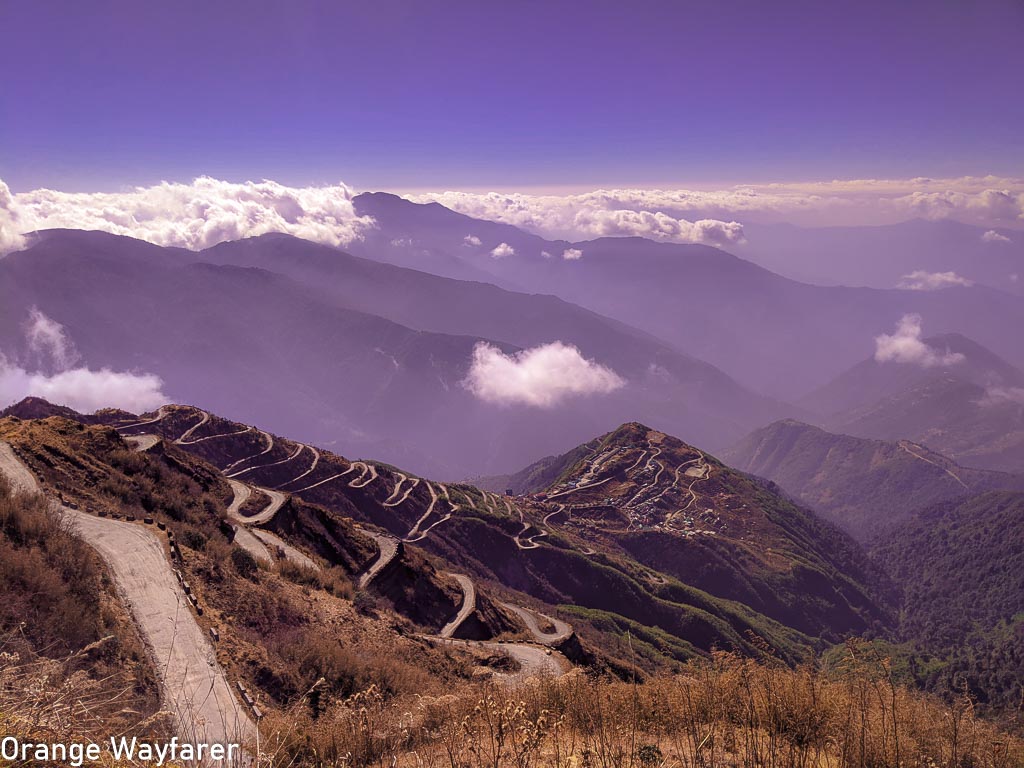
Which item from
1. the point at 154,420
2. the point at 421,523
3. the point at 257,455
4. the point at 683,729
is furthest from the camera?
the point at 154,420

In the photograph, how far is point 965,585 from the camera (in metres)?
133

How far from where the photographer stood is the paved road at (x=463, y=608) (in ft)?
105

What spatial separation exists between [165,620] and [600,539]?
8131 cm

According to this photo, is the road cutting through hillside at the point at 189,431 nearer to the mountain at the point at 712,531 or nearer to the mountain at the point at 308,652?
the mountain at the point at 308,652

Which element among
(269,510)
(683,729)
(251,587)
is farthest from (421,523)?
(683,729)

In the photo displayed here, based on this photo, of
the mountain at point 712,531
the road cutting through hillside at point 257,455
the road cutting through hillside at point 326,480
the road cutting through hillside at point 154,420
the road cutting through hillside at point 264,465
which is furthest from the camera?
the mountain at point 712,531

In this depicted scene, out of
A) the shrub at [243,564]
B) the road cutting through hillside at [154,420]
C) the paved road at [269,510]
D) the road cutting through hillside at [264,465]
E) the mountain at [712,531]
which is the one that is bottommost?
the mountain at [712,531]

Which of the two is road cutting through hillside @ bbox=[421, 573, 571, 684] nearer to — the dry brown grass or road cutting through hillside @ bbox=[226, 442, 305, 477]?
the dry brown grass

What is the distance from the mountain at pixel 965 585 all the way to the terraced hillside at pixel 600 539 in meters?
13.0

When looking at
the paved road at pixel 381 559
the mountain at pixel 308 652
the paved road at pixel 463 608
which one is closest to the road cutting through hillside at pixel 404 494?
the mountain at pixel 308 652

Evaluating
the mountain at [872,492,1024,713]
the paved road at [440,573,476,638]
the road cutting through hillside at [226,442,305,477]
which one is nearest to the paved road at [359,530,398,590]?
the paved road at [440,573,476,638]

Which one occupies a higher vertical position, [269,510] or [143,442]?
[143,442]

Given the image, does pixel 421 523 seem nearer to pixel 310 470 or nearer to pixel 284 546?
pixel 310 470

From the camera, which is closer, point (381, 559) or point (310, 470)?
point (381, 559)
